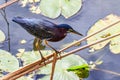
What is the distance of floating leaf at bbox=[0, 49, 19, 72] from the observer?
1469mm

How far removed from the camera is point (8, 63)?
148 centimetres

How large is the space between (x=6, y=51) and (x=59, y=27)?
588 mm

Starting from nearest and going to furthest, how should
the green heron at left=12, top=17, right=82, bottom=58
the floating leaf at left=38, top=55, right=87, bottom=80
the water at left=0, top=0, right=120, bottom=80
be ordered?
the green heron at left=12, top=17, right=82, bottom=58, the floating leaf at left=38, top=55, right=87, bottom=80, the water at left=0, top=0, right=120, bottom=80

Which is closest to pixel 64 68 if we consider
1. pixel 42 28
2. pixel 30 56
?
pixel 30 56

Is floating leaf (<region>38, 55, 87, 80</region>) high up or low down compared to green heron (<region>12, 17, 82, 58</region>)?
up

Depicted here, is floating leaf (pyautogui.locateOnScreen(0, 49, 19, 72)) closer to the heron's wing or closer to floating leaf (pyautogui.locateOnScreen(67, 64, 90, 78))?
floating leaf (pyautogui.locateOnScreen(67, 64, 90, 78))

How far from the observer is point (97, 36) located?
1.57 m

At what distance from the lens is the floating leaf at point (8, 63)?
147 cm

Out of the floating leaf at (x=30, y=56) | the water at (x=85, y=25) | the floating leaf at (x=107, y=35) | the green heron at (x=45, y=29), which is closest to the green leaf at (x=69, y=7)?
the water at (x=85, y=25)

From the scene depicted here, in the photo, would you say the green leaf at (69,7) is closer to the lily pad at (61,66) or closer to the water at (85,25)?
the water at (85,25)

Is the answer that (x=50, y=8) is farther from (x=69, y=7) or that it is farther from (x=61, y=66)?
(x=61, y=66)

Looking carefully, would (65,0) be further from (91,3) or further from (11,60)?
(11,60)

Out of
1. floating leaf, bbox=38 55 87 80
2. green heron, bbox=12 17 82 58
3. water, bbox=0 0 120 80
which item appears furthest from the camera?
water, bbox=0 0 120 80

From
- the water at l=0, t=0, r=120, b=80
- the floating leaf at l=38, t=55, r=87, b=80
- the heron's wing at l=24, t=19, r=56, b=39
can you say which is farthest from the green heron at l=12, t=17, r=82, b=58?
the water at l=0, t=0, r=120, b=80
